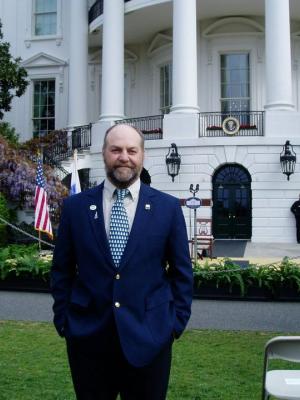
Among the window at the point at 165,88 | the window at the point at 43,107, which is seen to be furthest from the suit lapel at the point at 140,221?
the window at the point at 43,107

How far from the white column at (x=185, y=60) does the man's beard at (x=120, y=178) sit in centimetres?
2031

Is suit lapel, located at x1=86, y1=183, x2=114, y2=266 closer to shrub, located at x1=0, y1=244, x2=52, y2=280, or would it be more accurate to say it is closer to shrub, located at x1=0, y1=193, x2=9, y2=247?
shrub, located at x1=0, y1=244, x2=52, y2=280

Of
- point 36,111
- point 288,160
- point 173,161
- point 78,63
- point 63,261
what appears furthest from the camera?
point 36,111

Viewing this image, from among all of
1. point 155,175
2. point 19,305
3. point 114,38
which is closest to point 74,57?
point 114,38

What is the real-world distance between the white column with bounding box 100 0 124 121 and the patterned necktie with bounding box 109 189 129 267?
22395mm

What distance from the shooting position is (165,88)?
28812mm

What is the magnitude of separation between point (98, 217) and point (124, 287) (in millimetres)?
434

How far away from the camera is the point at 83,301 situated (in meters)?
Result: 3.16

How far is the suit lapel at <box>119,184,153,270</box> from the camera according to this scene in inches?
123

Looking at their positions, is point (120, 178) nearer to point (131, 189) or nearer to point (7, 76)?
point (131, 189)

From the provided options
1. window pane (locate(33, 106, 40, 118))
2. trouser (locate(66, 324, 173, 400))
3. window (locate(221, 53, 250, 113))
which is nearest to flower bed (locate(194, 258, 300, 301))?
trouser (locate(66, 324, 173, 400))

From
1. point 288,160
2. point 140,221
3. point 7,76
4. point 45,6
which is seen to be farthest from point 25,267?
point 45,6

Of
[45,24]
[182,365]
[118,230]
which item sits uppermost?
[45,24]

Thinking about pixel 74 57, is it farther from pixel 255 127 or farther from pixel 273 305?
pixel 273 305
